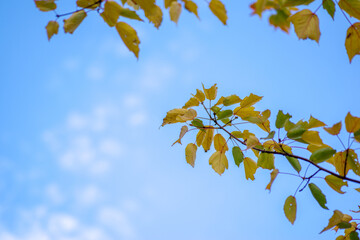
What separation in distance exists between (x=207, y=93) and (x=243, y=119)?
0.17 meters

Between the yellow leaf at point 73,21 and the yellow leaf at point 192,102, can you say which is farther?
the yellow leaf at point 192,102

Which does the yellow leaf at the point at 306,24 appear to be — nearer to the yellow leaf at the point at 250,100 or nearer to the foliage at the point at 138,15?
the foliage at the point at 138,15

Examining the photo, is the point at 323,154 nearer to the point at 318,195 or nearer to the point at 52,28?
the point at 318,195

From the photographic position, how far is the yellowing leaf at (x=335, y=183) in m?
0.95

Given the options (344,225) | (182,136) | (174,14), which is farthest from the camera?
(182,136)

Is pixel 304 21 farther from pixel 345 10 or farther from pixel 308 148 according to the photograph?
pixel 308 148

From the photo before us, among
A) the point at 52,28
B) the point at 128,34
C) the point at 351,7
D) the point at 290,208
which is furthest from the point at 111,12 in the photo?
the point at 290,208

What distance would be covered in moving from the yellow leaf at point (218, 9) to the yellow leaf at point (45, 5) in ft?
1.47

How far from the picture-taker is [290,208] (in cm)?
96

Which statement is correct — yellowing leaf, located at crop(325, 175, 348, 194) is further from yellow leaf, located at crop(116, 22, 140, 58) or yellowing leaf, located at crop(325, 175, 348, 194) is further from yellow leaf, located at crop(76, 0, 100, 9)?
yellow leaf, located at crop(76, 0, 100, 9)

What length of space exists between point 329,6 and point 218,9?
0.37m

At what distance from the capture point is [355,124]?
86 centimetres

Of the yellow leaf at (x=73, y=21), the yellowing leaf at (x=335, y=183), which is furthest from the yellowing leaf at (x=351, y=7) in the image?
the yellow leaf at (x=73, y=21)

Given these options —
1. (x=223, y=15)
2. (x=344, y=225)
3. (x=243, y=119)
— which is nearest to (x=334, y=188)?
(x=344, y=225)
